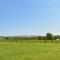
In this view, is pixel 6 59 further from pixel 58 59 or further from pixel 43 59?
pixel 58 59

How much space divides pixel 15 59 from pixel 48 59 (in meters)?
3.26

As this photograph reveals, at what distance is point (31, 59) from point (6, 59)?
2.45 meters

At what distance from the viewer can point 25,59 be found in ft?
55.3

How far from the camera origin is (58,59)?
55.2 ft

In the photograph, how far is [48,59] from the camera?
55.2 ft

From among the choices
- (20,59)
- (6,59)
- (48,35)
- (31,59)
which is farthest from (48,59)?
(48,35)

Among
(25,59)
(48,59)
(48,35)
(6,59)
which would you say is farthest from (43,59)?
(48,35)

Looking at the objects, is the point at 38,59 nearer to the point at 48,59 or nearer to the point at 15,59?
the point at 48,59

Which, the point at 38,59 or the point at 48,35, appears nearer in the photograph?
the point at 38,59

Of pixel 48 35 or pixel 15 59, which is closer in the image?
pixel 15 59

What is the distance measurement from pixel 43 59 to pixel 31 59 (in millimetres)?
1196

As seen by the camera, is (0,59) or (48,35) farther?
(48,35)

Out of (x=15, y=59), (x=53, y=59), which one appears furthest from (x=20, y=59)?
(x=53, y=59)

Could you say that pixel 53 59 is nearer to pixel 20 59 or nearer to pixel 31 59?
pixel 31 59
